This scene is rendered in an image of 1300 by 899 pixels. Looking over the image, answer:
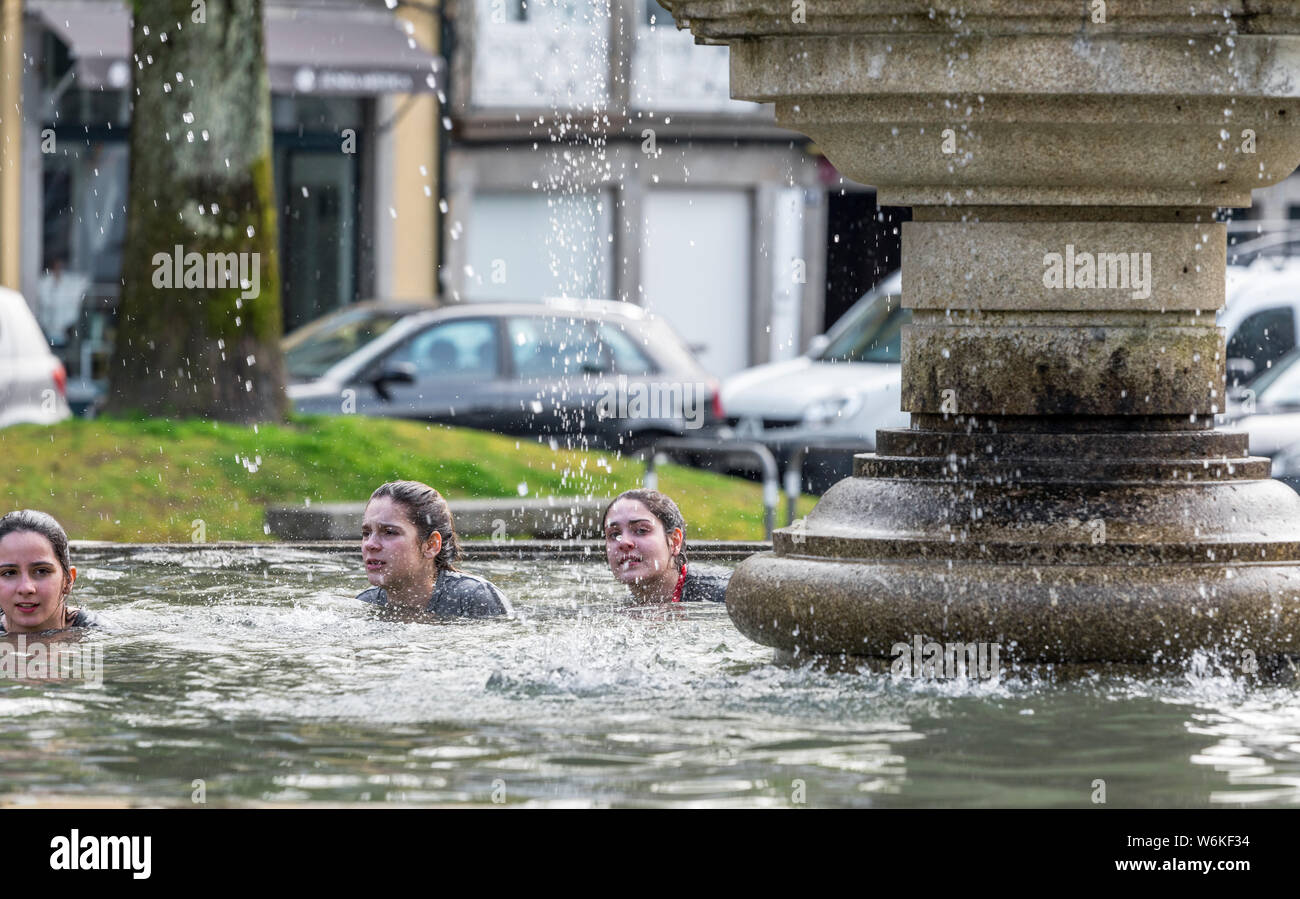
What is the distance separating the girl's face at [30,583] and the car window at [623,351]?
33.8ft

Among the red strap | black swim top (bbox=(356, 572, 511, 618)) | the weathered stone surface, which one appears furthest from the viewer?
the red strap

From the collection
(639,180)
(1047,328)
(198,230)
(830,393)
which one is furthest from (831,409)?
(639,180)

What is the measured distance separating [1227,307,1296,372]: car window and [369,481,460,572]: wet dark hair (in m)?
10.2

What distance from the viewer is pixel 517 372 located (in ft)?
59.1

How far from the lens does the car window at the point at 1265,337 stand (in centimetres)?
1803

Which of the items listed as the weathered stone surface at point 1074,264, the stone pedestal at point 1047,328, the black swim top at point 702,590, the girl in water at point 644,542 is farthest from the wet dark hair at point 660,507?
the weathered stone surface at point 1074,264

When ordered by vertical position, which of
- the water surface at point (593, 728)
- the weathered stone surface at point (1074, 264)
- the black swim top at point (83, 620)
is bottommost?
the water surface at point (593, 728)

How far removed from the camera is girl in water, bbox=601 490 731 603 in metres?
8.73

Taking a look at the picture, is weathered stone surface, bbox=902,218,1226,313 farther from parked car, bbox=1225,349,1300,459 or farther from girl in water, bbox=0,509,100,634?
parked car, bbox=1225,349,1300,459

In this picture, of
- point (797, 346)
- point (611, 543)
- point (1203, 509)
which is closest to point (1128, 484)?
point (1203, 509)

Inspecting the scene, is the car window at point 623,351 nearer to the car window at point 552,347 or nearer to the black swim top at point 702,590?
the car window at point 552,347

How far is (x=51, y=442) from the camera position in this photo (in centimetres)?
1430

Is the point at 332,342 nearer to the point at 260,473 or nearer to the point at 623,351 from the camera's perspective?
the point at 623,351

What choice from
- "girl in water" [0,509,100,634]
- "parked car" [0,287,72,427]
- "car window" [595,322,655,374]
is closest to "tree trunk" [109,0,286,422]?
"parked car" [0,287,72,427]
